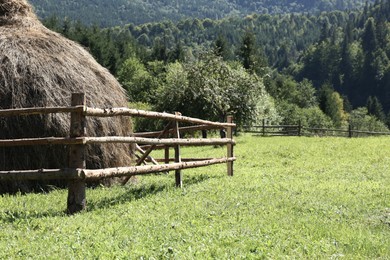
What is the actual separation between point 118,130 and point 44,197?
3330mm

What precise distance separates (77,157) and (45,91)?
4212mm

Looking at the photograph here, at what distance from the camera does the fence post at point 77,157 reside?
26.7 ft

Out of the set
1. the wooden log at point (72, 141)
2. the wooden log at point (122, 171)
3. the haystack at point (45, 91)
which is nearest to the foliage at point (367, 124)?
the haystack at point (45, 91)

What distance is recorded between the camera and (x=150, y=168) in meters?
10.1

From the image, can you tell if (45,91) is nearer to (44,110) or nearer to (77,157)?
(44,110)

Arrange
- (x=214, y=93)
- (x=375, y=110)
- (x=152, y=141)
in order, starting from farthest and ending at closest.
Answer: (x=375, y=110), (x=214, y=93), (x=152, y=141)

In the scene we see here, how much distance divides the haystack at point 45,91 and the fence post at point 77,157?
3450mm

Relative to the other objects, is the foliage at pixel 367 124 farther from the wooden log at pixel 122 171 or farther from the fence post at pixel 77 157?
the fence post at pixel 77 157

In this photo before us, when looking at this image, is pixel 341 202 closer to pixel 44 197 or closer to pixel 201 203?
pixel 201 203

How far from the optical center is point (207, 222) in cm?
770

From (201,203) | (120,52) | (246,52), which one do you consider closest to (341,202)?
(201,203)

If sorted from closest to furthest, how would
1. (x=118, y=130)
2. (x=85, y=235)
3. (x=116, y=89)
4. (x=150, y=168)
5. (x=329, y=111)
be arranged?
(x=85, y=235), (x=150, y=168), (x=118, y=130), (x=116, y=89), (x=329, y=111)

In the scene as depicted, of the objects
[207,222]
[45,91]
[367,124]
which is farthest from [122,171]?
[367,124]

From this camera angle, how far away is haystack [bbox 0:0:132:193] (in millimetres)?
11398
